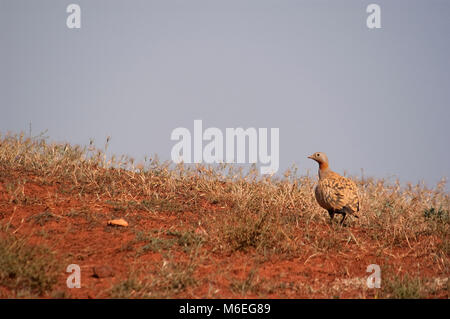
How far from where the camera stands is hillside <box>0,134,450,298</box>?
16.2ft

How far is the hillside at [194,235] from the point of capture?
4.93 m

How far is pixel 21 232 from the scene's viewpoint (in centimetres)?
623

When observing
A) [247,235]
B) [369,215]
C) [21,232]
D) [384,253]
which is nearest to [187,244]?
[247,235]

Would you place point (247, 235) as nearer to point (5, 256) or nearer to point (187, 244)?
point (187, 244)

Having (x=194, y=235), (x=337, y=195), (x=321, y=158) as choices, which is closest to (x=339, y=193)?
(x=337, y=195)

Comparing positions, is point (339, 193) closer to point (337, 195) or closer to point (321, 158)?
point (337, 195)

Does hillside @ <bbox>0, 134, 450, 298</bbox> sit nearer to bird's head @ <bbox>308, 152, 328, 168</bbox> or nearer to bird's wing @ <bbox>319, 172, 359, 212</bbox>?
bird's wing @ <bbox>319, 172, 359, 212</bbox>

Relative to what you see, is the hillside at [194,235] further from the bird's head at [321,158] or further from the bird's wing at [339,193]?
the bird's head at [321,158]

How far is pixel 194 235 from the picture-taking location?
6.46 metres

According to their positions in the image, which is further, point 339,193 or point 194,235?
point 339,193

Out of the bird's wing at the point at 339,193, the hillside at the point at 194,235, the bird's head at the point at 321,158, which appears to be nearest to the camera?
the hillside at the point at 194,235

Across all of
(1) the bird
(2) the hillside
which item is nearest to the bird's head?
(1) the bird

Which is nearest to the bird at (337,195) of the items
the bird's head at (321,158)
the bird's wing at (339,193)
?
the bird's wing at (339,193)

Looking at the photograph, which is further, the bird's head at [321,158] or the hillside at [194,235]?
the bird's head at [321,158]
